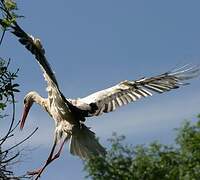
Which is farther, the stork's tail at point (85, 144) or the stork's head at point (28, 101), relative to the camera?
the stork's head at point (28, 101)

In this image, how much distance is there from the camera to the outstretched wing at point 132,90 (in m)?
8.29

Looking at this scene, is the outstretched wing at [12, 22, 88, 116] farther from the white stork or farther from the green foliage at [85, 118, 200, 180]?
the green foliage at [85, 118, 200, 180]

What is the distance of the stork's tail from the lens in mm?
8594

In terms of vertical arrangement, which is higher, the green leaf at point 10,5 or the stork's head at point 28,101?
the stork's head at point 28,101

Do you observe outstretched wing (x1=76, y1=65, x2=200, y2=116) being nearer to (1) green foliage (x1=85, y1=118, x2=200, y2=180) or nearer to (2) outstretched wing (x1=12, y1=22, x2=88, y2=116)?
(2) outstretched wing (x1=12, y1=22, x2=88, y2=116)

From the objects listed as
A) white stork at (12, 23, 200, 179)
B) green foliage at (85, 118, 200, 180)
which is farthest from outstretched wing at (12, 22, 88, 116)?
green foliage at (85, 118, 200, 180)

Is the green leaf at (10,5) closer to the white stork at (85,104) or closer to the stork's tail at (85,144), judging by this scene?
the white stork at (85,104)

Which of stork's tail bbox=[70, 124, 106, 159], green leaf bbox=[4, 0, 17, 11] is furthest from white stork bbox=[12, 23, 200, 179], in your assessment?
green leaf bbox=[4, 0, 17, 11]

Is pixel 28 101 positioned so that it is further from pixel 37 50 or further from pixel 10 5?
pixel 10 5

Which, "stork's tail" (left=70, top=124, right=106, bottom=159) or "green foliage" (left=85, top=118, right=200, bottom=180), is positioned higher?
A: "green foliage" (left=85, top=118, right=200, bottom=180)

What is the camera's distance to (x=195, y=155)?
30.6 meters

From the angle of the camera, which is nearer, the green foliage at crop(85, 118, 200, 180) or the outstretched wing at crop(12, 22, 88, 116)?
the outstretched wing at crop(12, 22, 88, 116)

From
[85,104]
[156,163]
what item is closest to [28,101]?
[85,104]

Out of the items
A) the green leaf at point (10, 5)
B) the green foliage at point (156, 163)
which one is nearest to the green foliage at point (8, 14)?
the green leaf at point (10, 5)
